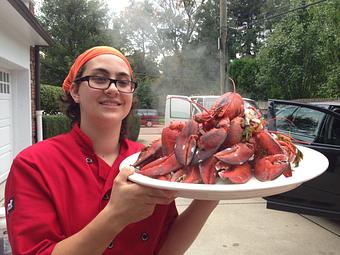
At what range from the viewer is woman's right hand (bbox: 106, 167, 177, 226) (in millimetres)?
1116

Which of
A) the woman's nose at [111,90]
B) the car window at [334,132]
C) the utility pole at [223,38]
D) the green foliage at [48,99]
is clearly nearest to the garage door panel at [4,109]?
the green foliage at [48,99]

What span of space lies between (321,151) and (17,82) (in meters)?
6.86

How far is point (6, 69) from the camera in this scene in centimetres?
796

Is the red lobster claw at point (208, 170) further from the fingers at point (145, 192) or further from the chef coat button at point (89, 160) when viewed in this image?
the chef coat button at point (89, 160)

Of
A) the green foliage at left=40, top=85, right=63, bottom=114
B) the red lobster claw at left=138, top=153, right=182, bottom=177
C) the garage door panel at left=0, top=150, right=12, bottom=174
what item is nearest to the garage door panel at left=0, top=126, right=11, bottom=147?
the garage door panel at left=0, top=150, right=12, bottom=174

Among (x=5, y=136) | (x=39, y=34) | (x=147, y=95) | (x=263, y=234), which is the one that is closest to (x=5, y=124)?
(x=5, y=136)

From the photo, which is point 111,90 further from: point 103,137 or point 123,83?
point 103,137

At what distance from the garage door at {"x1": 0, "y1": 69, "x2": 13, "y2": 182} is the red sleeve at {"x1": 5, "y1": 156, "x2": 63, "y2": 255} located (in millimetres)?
6754

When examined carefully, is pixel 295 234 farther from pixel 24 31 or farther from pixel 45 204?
pixel 24 31

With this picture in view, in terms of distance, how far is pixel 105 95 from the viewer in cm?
144

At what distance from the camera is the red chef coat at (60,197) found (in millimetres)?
1205

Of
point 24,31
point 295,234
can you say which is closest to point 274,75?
point 24,31

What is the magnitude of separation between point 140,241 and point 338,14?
13033 millimetres

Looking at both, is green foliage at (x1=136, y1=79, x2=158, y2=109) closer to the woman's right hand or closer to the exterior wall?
the exterior wall
